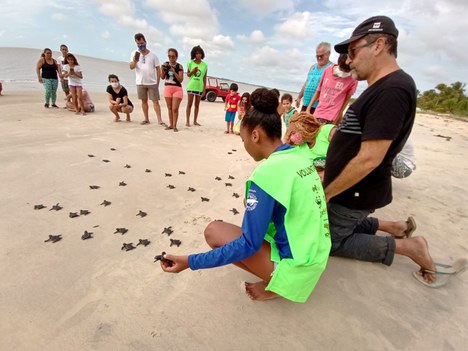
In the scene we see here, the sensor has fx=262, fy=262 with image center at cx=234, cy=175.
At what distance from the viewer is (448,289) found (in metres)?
2.09

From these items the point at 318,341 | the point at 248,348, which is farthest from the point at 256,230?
the point at 318,341

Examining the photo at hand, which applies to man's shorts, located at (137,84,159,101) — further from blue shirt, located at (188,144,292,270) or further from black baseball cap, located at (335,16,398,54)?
blue shirt, located at (188,144,292,270)

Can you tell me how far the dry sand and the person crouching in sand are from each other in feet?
1.22

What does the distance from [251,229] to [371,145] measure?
0.94 metres

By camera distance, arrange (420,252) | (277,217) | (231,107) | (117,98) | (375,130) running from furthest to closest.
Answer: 1. (231,107)
2. (117,98)
3. (420,252)
4. (375,130)
5. (277,217)

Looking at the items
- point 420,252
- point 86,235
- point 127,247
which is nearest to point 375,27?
point 420,252

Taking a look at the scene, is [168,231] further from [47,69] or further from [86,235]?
[47,69]

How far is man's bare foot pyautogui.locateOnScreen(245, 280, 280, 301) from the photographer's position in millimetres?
1780

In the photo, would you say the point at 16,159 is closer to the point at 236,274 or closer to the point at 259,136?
the point at 236,274

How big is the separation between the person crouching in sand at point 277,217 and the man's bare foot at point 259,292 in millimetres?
243

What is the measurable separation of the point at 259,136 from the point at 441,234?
271cm

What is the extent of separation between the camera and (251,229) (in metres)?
1.34

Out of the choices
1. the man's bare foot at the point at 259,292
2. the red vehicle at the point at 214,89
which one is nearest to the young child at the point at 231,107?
the man's bare foot at the point at 259,292

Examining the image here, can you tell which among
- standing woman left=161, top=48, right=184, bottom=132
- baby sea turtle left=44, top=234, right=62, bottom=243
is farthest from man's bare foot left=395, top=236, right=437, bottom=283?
standing woman left=161, top=48, right=184, bottom=132
